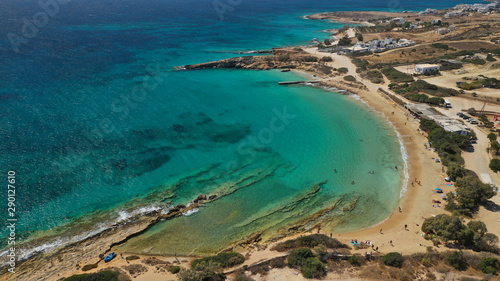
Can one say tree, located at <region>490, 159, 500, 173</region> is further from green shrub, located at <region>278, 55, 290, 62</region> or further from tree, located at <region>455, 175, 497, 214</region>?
green shrub, located at <region>278, 55, 290, 62</region>

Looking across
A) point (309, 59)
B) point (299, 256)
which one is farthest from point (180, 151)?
point (309, 59)

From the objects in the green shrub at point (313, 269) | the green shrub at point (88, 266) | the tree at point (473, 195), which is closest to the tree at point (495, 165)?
the tree at point (473, 195)

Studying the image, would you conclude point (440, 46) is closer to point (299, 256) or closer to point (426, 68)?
point (426, 68)

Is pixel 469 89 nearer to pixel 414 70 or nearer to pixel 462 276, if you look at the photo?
pixel 414 70

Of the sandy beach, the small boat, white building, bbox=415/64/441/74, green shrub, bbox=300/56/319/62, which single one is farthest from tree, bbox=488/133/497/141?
the small boat

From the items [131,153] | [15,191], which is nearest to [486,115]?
[131,153]

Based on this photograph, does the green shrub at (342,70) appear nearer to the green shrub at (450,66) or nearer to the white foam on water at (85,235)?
the green shrub at (450,66)
